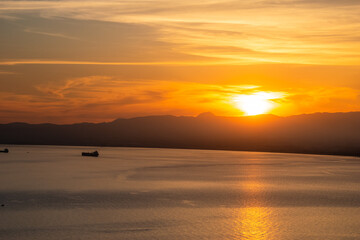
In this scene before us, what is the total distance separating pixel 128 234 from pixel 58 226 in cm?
545

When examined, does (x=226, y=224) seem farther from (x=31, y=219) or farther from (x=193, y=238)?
(x=31, y=219)

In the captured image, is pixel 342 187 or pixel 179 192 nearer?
pixel 179 192

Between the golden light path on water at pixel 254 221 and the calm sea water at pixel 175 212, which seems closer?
the calm sea water at pixel 175 212

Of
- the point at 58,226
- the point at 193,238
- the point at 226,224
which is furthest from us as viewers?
the point at 226,224

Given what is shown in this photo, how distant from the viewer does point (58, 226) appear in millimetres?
31328

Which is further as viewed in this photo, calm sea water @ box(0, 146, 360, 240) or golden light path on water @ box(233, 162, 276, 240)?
golden light path on water @ box(233, 162, 276, 240)

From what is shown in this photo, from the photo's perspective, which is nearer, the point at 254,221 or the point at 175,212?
the point at 254,221

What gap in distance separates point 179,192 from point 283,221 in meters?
19.6

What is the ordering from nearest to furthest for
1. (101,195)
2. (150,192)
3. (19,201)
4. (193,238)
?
(193,238) → (19,201) → (101,195) → (150,192)

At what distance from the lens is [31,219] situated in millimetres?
33688

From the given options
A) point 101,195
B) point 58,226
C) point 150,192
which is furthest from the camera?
point 150,192

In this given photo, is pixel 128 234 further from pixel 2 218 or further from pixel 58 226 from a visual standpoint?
pixel 2 218

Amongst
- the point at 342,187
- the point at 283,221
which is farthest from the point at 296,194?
the point at 283,221

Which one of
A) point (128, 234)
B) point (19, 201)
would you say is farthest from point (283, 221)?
point (19, 201)
